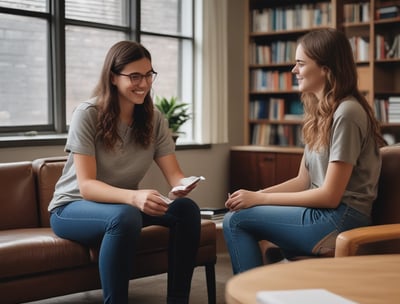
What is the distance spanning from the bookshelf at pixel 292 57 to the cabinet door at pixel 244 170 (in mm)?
238

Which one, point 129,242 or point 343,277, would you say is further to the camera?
point 129,242

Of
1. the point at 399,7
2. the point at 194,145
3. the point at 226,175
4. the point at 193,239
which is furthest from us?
the point at 226,175

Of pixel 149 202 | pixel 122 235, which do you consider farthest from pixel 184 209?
pixel 122 235

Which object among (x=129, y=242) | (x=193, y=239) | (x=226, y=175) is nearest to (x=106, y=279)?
(x=129, y=242)

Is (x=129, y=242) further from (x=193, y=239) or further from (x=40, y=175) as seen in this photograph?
(x=40, y=175)

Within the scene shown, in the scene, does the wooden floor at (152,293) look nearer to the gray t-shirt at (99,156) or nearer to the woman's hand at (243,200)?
the gray t-shirt at (99,156)

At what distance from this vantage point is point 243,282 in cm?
155

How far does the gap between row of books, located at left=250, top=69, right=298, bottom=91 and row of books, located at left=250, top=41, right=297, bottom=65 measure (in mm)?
98

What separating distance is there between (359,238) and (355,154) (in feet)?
1.33

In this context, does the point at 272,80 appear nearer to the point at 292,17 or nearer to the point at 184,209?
the point at 292,17

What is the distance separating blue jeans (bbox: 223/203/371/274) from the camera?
7.97 feet

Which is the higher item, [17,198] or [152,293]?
[17,198]

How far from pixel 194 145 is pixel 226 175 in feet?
1.80

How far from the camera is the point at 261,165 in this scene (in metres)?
5.71
